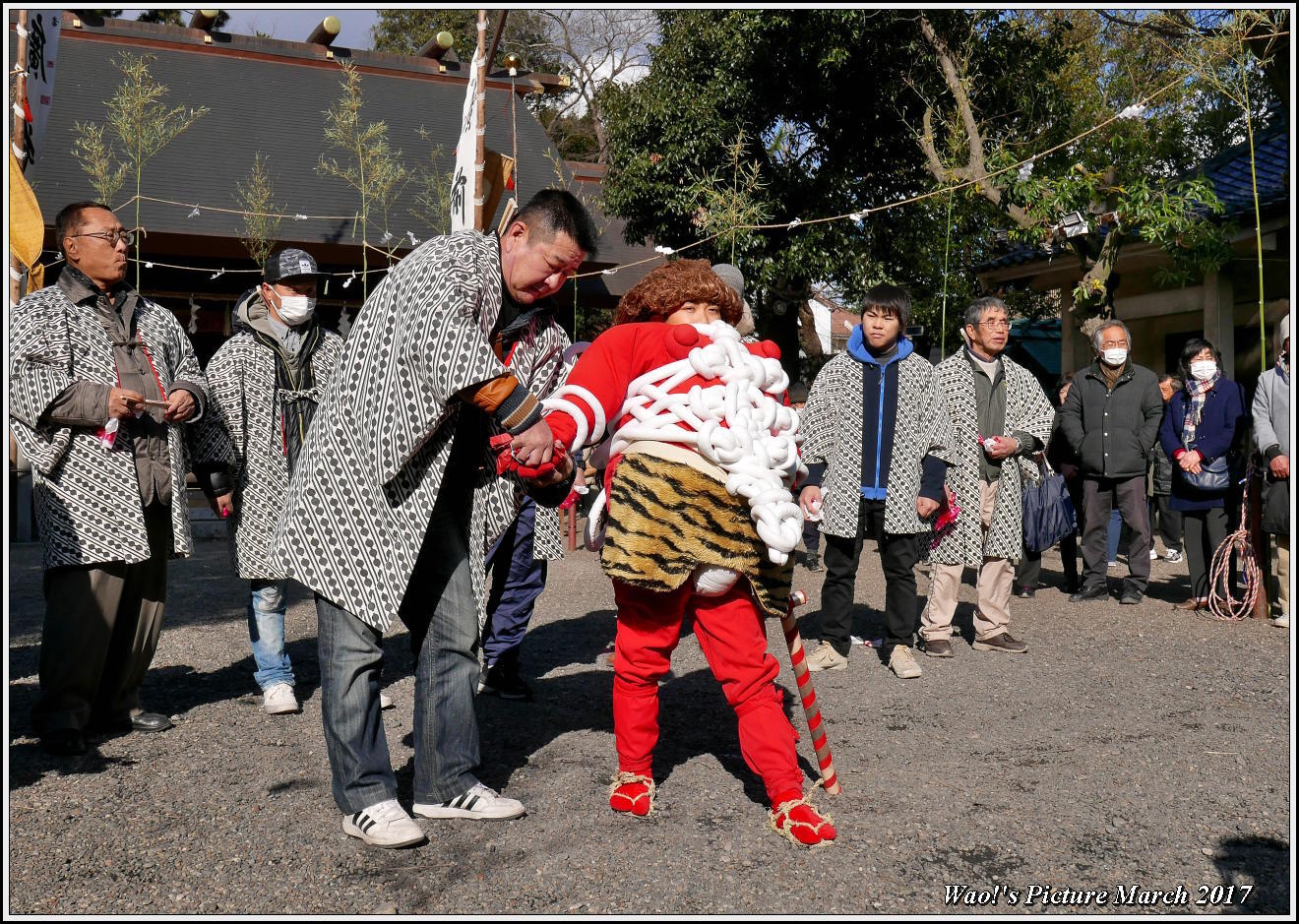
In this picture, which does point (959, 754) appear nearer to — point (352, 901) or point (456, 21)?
point (352, 901)

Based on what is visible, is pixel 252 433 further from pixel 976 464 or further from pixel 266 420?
pixel 976 464

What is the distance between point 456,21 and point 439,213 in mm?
12394

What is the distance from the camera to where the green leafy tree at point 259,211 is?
13008 millimetres

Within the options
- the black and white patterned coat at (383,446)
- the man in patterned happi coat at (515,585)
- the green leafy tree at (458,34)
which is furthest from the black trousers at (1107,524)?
the green leafy tree at (458,34)

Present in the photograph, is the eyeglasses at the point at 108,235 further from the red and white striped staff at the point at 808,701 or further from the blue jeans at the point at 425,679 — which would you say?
the red and white striped staff at the point at 808,701

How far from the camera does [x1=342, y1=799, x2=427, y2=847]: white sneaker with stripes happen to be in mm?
3240

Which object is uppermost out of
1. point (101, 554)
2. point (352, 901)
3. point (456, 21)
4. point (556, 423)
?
point (456, 21)

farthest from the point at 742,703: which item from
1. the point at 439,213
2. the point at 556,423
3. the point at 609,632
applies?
the point at 439,213

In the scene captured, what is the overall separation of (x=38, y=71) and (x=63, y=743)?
376 cm

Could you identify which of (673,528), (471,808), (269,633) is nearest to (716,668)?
(673,528)

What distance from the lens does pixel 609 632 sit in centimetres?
679

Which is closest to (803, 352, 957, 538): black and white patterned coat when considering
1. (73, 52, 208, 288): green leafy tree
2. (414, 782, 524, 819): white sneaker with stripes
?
(414, 782, 524, 819): white sneaker with stripes

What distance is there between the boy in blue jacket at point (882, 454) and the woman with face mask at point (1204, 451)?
3.15 m

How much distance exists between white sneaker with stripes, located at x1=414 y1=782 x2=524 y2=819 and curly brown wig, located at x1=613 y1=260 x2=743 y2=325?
159cm
